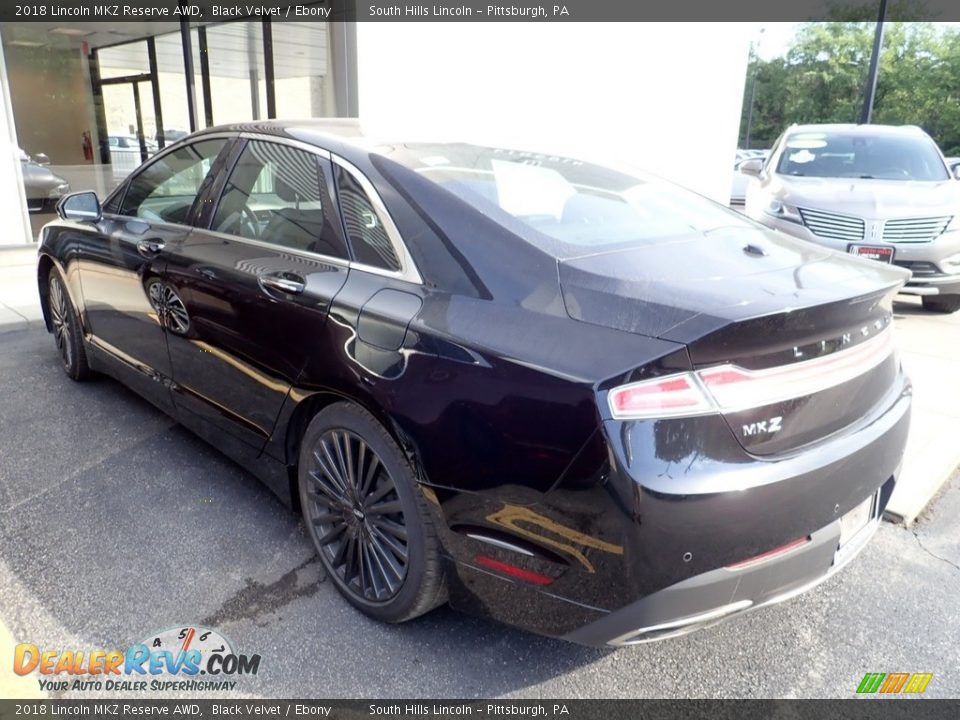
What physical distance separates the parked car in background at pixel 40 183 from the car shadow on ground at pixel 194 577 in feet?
23.1

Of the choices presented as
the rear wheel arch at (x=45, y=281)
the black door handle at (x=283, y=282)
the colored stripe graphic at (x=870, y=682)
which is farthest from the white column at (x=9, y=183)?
the colored stripe graphic at (x=870, y=682)

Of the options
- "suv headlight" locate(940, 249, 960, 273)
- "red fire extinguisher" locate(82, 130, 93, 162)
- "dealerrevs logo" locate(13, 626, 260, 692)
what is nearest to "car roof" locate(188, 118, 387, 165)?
"dealerrevs logo" locate(13, 626, 260, 692)

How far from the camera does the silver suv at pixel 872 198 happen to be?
21.6ft

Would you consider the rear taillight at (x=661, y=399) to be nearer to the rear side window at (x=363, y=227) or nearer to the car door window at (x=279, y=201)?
the rear side window at (x=363, y=227)

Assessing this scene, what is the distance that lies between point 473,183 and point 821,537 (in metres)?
1.52

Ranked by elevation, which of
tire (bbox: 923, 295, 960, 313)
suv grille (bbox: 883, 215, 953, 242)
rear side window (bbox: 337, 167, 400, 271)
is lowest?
tire (bbox: 923, 295, 960, 313)

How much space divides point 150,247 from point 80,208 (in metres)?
0.87

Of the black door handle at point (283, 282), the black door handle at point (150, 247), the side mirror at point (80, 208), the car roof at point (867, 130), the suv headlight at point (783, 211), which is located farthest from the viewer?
the car roof at point (867, 130)

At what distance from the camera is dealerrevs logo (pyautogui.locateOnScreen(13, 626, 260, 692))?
227 centimetres

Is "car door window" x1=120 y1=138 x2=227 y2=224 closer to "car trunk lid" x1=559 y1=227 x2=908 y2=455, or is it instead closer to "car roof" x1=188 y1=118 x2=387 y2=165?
"car roof" x1=188 y1=118 x2=387 y2=165

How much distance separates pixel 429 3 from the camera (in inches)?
358

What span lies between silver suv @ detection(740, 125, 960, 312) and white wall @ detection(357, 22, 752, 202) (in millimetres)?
1634

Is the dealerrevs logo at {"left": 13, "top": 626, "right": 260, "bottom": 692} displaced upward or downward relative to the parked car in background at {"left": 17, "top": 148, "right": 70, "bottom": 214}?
downward

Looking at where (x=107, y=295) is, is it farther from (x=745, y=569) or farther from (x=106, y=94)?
(x=106, y=94)
